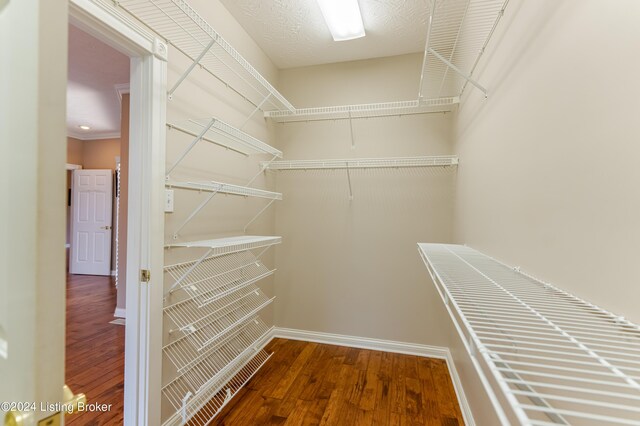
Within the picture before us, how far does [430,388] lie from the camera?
196cm

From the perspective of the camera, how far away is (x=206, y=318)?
5.79 ft

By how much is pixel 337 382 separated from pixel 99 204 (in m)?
5.00

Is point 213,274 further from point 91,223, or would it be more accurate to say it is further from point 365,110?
point 91,223

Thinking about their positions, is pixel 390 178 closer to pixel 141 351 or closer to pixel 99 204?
pixel 141 351

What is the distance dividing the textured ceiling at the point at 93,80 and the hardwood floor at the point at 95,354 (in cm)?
248

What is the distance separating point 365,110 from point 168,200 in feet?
5.65

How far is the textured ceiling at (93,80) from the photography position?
2.46m

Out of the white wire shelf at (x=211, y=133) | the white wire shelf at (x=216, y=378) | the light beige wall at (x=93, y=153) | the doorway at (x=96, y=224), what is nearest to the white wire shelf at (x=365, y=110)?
the white wire shelf at (x=211, y=133)

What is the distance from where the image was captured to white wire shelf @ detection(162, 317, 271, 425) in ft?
5.01

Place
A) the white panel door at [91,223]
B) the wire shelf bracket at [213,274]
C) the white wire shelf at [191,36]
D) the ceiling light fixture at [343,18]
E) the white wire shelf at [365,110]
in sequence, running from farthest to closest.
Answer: the white panel door at [91,223] → the white wire shelf at [365,110] → the ceiling light fixture at [343,18] → the wire shelf bracket at [213,274] → the white wire shelf at [191,36]

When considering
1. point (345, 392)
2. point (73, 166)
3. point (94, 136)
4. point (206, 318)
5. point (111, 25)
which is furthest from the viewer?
point (94, 136)

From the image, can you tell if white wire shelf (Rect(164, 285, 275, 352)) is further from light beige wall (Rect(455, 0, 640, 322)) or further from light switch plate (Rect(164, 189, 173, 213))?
light beige wall (Rect(455, 0, 640, 322))

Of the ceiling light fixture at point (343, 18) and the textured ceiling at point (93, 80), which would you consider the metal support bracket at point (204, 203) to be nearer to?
the ceiling light fixture at point (343, 18)

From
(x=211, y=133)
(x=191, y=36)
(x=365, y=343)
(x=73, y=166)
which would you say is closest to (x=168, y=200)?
(x=211, y=133)
